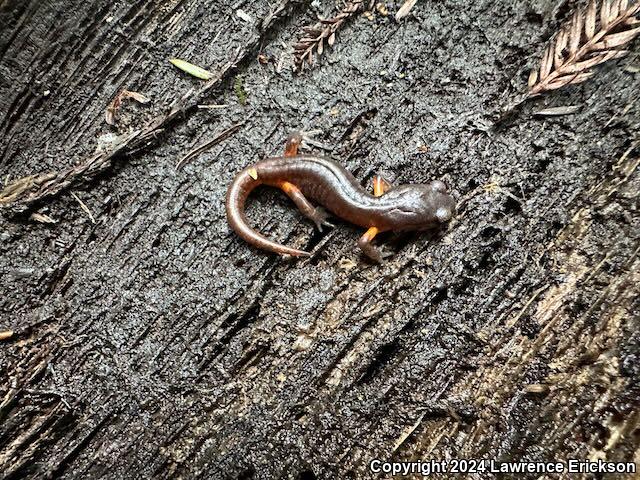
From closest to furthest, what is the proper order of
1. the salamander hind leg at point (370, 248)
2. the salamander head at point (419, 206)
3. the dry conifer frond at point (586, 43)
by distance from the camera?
the dry conifer frond at point (586, 43) < the salamander head at point (419, 206) < the salamander hind leg at point (370, 248)

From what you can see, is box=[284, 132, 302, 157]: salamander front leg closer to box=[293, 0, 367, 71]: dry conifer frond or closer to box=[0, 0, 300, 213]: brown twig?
box=[293, 0, 367, 71]: dry conifer frond

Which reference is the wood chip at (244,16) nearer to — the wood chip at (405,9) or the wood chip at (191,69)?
the wood chip at (191,69)

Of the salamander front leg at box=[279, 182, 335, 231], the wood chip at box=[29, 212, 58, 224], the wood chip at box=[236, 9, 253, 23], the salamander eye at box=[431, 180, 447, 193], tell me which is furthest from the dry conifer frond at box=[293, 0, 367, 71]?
the wood chip at box=[29, 212, 58, 224]

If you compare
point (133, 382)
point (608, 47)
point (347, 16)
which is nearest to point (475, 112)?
point (608, 47)

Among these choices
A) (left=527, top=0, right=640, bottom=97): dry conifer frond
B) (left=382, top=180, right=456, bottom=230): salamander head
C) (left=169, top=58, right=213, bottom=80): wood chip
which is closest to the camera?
(left=527, top=0, right=640, bottom=97): dry conifer frond

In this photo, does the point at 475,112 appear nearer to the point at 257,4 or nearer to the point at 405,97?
the point at 405,97

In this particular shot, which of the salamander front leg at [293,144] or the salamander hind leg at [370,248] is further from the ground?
the salamander front leg at [293,144]

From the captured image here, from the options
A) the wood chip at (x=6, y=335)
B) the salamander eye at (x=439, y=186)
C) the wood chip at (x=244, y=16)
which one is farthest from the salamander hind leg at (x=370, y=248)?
the wood chip at (x=6, y=335)

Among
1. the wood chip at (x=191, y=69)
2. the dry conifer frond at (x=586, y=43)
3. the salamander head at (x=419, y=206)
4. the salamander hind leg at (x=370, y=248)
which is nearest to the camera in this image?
the dry conifer frond at (x=586, y=43)
